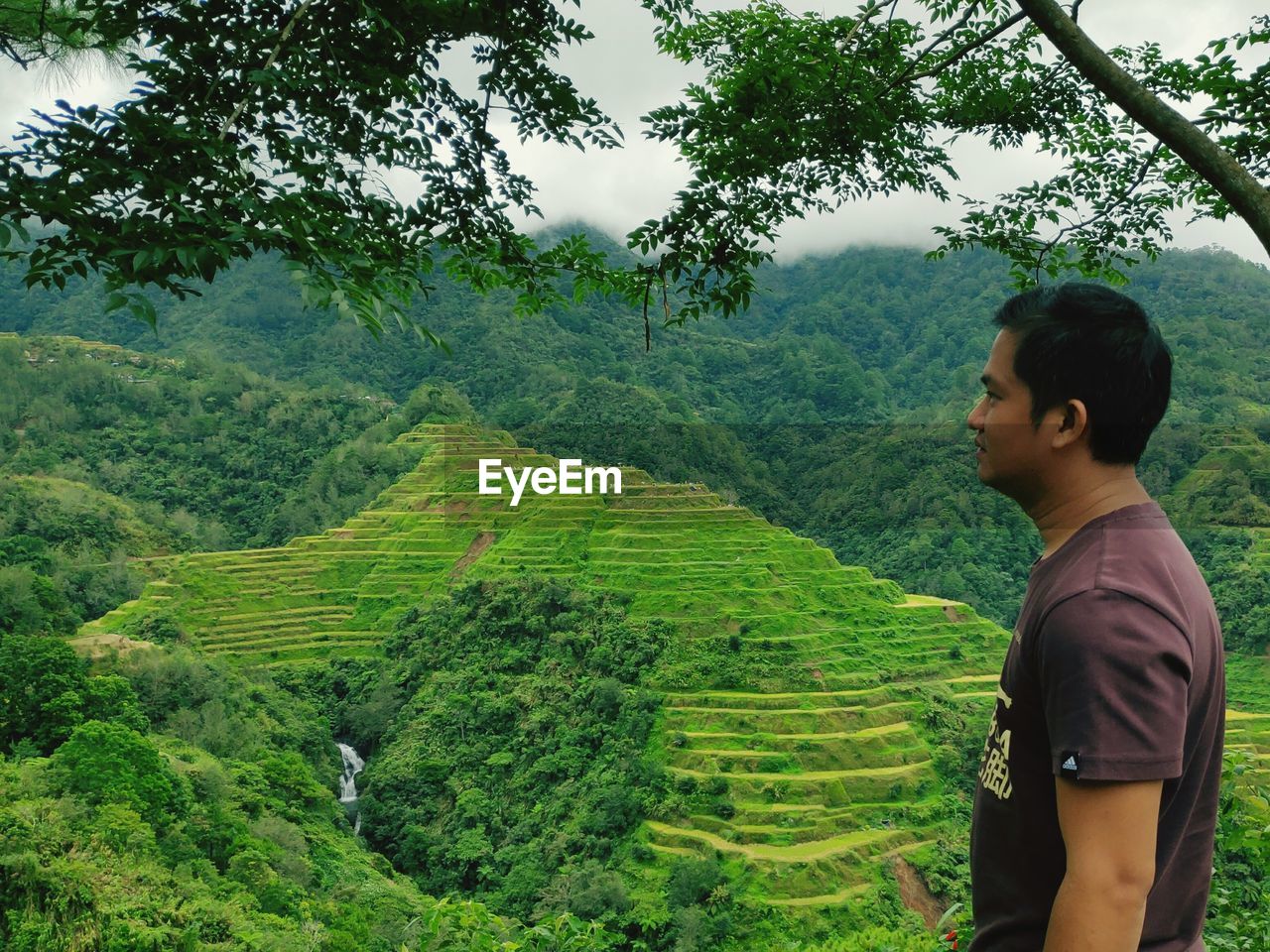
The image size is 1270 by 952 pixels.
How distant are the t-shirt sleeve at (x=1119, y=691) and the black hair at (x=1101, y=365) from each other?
182 mm

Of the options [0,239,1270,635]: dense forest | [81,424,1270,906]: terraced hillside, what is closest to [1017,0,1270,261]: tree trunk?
[0,239,1270,635]: dense forest

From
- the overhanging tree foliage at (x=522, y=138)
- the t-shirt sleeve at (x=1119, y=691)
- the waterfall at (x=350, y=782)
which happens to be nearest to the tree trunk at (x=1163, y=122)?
the overhanging tree foliage at (x=522, y=138)

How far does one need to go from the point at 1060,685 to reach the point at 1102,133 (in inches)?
106

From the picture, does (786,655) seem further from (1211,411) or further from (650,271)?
(650,271)

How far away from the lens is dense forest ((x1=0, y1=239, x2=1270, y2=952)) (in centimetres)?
1366

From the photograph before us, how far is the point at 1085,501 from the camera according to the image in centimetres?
82

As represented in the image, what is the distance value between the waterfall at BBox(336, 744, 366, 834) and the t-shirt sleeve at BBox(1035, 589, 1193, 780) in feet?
82.2

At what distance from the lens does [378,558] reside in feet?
111

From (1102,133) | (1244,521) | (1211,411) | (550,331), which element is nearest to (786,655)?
(1244,521)

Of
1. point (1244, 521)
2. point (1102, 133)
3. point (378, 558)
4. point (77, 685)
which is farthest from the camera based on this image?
point (378, 558)

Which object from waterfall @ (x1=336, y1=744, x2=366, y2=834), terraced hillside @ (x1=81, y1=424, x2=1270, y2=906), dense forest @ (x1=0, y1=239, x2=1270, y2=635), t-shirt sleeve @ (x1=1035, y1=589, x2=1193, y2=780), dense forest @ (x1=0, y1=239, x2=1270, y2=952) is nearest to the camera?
t-shirt sleeve @ (x1=1035, y1=589, x2=1193, y2=780)

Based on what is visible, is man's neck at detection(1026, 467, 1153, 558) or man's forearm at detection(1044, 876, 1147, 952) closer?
man's forearm at detection(1044, 876, 1147, 952)

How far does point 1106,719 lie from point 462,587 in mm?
30847

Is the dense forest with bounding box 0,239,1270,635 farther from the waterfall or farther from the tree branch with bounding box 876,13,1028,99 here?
the tree branch with bounding box 876,13,1028,99
